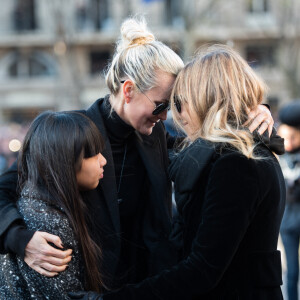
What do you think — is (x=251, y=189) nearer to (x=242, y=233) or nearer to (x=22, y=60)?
(x=242, y=233)

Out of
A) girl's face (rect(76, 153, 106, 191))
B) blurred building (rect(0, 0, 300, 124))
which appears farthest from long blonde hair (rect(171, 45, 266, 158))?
blurred building (rect(0, 0, 300, 124))

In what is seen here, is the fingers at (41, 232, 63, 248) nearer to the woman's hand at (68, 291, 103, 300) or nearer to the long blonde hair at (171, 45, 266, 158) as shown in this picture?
the woman's hand at (68, 291, 103, 300)

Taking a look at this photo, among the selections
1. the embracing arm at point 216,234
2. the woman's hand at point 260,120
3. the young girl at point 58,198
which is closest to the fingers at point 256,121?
the woman's hand at point 260,120

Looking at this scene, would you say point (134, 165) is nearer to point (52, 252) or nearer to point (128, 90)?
point (128, 90)

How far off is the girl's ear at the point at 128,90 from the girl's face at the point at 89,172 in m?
0.48

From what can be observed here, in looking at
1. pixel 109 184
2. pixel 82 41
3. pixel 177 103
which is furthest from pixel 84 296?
pixel 82 41

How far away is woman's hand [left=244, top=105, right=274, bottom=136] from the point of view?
2085 mm

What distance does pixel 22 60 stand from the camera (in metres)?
24.7

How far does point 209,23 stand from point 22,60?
26.6 feet

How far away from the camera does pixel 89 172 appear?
229 centimetres

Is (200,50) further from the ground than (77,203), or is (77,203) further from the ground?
(200,50)

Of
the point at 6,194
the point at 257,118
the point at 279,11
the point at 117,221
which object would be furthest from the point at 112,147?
the point at 279,11

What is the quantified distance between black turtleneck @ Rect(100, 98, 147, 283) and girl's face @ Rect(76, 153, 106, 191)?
1.42 ft

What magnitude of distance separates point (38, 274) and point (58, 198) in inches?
11.2
